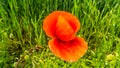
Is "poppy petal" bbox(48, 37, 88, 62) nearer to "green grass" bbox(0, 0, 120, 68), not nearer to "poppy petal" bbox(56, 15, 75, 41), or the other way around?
"poppy petal" bbox(56, 15, 75, 41)

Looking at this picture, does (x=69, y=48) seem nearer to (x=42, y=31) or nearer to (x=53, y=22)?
(x=53, y=22)

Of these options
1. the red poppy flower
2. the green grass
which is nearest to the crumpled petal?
the red poppy flower

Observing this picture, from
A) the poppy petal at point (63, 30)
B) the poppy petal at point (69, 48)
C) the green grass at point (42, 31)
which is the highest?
the poppy petal at point (63, 30)

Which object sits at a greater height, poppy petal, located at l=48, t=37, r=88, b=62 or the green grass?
poppy petal, located at l=48, t=37, r=88, b=62

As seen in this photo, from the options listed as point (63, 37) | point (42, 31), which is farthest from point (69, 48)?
point (42, 31)

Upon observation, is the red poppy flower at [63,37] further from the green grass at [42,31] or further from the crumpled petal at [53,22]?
the green grass at [42,31]

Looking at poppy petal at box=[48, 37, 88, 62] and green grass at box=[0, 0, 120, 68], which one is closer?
poppy petal at box=[48, 37, 88, 62]

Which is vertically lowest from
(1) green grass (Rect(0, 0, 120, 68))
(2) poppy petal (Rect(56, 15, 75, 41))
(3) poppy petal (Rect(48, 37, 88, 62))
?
(1) green grass (Rect(0, 0, 120, 68))

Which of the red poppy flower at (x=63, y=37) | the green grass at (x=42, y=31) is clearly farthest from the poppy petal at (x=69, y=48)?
the green grass at (x=42, y=31)
